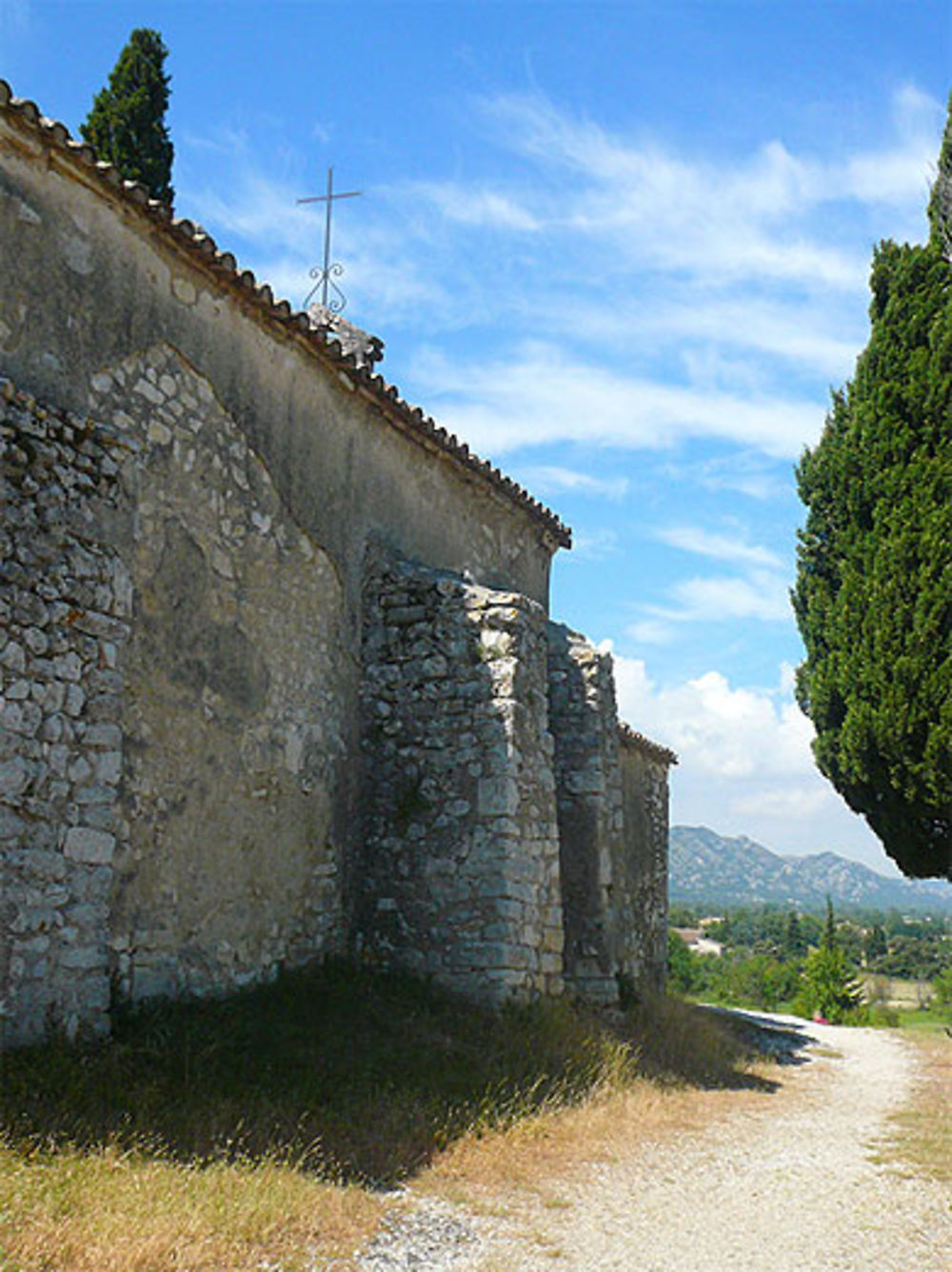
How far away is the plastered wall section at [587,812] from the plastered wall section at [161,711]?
2.89 metres

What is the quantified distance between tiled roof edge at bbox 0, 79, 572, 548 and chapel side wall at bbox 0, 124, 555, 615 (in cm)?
8

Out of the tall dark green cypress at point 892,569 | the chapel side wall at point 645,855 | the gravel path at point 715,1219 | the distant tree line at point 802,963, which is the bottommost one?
the distant tree line at point 802,963

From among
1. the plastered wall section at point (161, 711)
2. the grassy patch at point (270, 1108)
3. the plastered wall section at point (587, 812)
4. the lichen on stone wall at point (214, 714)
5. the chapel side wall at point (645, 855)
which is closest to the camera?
the grassy patch at point (270, 1108)

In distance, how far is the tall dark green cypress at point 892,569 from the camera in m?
12.8

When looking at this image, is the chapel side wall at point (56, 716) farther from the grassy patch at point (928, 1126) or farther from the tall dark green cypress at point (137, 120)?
the tall dark green cypress at point (137, 120)

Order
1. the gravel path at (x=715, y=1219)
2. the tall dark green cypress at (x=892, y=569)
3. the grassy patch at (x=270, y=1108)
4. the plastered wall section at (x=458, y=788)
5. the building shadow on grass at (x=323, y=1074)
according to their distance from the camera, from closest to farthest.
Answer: the grassy patch at (x=270, y=1108), the gravel path at (x=715, y=1219), the building shadow on grass at (x=323, y=1074), the plastered wall section at (x=458, y=788), the tall dark green cypress at (x=892, y=569)

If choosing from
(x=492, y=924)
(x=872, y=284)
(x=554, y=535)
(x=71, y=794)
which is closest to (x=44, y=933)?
(x=71, y=794)

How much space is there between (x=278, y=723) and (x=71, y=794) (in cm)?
276

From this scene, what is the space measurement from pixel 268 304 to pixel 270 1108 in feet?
19.0

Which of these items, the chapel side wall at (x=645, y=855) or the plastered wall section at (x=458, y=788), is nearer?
the plastered wall section at (x=458, y=788)

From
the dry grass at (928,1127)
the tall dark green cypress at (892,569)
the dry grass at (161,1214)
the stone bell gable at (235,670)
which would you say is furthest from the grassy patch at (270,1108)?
the tall dark green cypress at (892,569)

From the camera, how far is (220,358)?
Answer: 837cm

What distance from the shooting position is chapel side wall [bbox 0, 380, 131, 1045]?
5.70m

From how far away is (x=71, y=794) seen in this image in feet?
19.8
